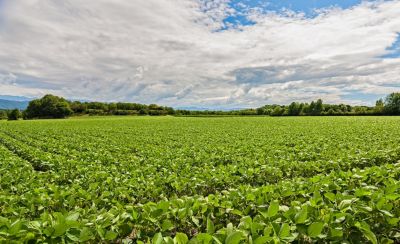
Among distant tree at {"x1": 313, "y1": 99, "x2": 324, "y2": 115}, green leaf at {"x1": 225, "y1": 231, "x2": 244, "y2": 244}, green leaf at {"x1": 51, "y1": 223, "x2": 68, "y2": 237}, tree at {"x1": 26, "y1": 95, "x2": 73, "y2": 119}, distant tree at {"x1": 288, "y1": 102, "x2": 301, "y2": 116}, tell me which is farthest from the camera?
distant tree at {"x1": 288, "y1": 102, "x2": 301, "y2": 116}

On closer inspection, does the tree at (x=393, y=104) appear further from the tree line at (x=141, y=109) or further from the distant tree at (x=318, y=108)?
the distant tree at (x=318, y=108)

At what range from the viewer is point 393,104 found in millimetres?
101812

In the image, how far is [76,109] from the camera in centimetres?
11800

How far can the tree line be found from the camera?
3991 inches

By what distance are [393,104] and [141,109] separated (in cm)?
10285

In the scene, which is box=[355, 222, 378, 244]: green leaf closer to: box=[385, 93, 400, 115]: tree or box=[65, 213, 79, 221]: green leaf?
box=[65, 213, 79, 221]: green leaf

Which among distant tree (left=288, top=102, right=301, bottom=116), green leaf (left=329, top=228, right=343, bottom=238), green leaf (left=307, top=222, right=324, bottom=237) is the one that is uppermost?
distant tree (left=288, top=102, right=301, bottom=116)

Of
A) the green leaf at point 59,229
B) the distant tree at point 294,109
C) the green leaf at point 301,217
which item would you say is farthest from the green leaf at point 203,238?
the distant tree at point 294,109

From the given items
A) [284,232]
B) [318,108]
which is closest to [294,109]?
[318,108]

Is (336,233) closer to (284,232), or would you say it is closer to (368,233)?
(368,233)

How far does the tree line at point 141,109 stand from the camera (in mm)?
101381

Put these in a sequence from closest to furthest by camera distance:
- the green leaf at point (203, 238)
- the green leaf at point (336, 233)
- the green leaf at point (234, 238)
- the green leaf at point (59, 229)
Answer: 1. the green leaf at point (234, 238)
2. the green leaf at point (203, 238)
3. the green leaf at point (59, 229)
4. the green leaf at point (336, 233)

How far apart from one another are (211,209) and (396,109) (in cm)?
11190

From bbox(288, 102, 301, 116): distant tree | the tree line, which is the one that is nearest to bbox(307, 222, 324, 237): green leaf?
the tree line
